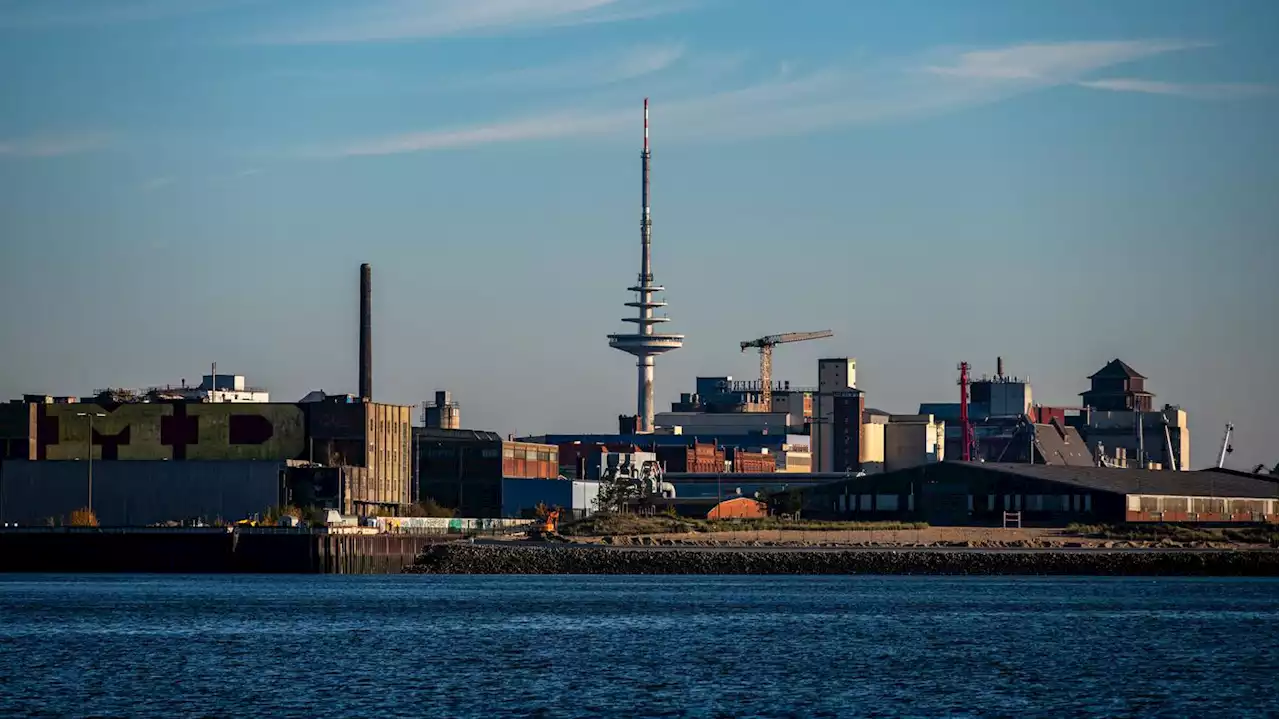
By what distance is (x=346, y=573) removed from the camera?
502 feet

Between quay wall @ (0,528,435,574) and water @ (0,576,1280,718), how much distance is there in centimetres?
1559

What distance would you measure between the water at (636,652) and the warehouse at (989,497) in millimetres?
54232

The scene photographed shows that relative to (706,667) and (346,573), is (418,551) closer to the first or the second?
(346,573)

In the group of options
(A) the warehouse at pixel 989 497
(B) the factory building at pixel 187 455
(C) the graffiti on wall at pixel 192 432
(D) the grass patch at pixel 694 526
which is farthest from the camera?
(A) the warehouse at pixel 989 497

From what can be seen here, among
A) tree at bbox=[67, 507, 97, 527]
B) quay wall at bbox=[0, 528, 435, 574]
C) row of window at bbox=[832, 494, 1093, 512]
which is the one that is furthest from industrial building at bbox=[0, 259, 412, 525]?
row of window at bbox=[832, 494, 1093, 512]

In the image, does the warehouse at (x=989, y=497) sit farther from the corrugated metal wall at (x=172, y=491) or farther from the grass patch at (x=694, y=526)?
the corrugated metal wall at (x=172, y=491)

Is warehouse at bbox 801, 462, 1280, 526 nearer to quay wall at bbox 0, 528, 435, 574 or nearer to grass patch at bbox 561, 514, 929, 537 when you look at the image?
grass patch at bbox 561, 514, 929, 537

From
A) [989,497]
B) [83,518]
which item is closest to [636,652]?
[83,518]

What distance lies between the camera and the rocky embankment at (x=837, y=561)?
150m

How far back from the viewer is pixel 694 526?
187 metres

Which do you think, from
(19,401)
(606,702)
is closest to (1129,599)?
(606,702)

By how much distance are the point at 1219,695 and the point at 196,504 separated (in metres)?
112

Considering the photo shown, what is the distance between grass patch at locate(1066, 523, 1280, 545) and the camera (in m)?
173

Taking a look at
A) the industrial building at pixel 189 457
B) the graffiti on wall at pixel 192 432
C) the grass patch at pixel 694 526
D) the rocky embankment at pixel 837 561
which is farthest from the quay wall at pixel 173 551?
the grass patch at pixel 694 526
